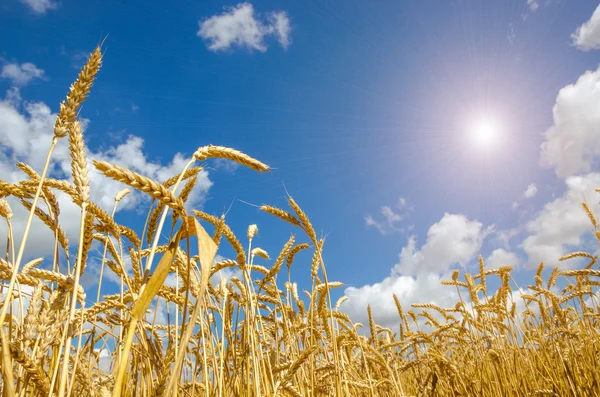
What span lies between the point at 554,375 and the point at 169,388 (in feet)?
16.1

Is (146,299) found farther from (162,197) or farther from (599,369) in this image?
(599,369)

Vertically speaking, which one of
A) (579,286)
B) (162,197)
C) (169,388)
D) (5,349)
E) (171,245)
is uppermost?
(579,286)

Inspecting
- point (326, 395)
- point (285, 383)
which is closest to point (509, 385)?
point (326, 395)

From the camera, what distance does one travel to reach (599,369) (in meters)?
4.16

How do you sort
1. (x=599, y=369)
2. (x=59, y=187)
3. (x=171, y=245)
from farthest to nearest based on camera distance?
(x=599, y=369) → (x=59, y=187) → (x=171, y=245)

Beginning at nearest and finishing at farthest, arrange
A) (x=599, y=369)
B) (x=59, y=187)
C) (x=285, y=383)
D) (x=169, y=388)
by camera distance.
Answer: (x=169, y=388), (x=59, y=187), (x=285, y=383), (x=599, y=369)

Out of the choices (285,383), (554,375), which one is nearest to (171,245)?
(285,383)

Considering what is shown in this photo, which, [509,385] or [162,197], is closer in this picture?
[162,197]

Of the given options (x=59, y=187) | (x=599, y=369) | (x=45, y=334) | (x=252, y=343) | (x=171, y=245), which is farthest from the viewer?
(x=599, y=369)

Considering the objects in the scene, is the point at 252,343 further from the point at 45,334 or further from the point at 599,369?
the point at 599,369

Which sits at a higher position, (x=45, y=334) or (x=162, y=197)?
(x=162, y=197)

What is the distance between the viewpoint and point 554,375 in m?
4.37

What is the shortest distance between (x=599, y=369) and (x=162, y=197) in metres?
5.13

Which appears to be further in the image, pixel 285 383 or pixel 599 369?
pixel 599 369
